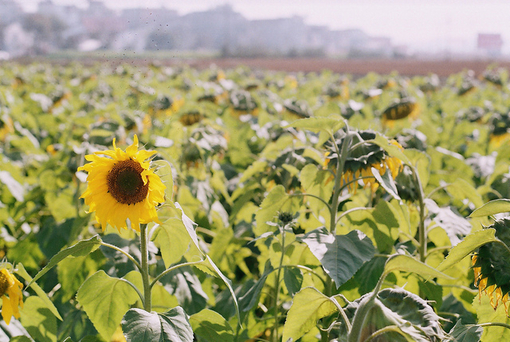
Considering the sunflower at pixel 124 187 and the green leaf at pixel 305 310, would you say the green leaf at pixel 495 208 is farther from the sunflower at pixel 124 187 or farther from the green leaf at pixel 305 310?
the sunflower at pixel 124 187

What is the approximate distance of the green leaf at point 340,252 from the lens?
44.6 inches

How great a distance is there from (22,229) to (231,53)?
29798 mm

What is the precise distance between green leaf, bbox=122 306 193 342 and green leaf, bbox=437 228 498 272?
1.94 ft

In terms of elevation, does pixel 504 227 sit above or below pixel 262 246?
above

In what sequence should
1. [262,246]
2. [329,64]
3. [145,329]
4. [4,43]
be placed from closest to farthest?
[145,329]
[262,246]
[329,64]
[4,43]

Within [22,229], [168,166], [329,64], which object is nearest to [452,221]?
[168,166]

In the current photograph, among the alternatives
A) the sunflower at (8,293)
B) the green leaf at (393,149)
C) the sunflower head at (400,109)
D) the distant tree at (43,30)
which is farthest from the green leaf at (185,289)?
the distant tree at (43,30)

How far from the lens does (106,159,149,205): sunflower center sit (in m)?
1.16

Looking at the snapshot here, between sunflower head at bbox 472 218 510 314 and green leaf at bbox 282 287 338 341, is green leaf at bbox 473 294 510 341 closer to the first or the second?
sunflower head at bbox 472 218 510 314

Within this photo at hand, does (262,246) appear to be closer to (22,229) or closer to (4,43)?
(22,229)

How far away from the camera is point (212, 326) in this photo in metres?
1.28

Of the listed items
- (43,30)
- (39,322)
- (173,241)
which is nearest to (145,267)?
(173,241)

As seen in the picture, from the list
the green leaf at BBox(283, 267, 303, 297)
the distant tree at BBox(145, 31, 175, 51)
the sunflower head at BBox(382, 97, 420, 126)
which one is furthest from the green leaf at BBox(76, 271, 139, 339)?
the sunflower head at BBox(382, 97, 420, 126)

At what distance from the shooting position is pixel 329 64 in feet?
65.1
